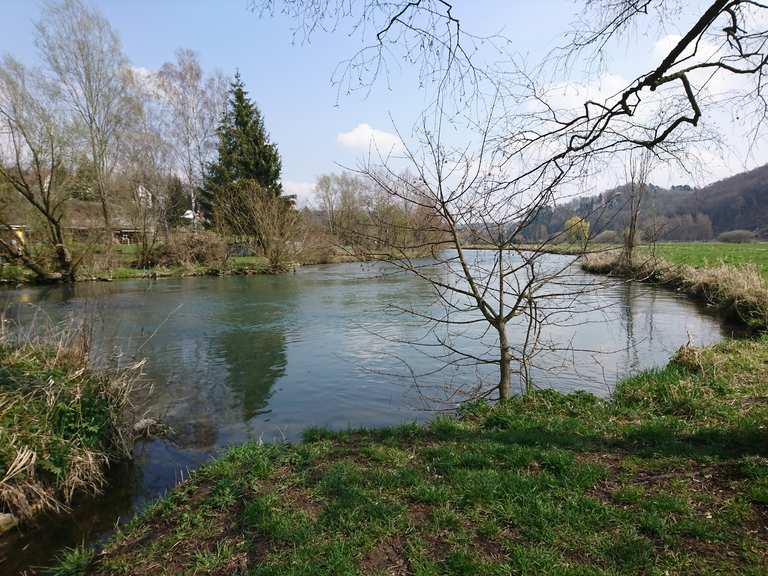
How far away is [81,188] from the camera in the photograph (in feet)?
77.8

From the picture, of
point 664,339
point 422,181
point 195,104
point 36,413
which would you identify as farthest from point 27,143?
Result: point 664,339

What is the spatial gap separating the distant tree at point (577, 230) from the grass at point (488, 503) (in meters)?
1.92

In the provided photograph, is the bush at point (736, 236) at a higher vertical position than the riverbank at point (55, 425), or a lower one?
higher

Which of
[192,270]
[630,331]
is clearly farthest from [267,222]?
[630,331]

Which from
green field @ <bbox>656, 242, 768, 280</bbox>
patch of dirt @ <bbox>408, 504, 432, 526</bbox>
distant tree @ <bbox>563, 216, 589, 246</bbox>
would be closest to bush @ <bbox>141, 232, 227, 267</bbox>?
green field @ <bbox>656, 242, 768, 280</bbox>

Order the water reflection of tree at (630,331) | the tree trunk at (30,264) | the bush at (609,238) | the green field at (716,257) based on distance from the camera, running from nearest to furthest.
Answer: the bush at (609,238)
the water reflection of tree at (630,331)
the green field at (716,257)
the tree trunk at (30,264)

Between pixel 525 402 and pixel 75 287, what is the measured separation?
22.0 meters

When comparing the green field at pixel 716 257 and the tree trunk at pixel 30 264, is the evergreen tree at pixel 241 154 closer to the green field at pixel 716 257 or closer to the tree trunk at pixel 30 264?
the tree trunk at pixel 30 264

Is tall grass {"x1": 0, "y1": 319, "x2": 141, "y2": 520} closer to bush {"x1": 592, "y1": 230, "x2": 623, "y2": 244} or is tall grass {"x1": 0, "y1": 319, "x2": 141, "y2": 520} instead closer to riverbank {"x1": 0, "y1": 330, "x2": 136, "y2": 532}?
riverbank {"x1": 0, "y1": 330, "x2": 136, "y2": 532}

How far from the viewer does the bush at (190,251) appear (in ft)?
90.8

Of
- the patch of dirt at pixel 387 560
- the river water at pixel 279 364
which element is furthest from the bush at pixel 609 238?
the patch of dirt at pixel 387 560

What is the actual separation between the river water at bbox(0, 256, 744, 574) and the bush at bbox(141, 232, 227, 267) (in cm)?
1048

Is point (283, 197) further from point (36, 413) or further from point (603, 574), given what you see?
point (603, 574)

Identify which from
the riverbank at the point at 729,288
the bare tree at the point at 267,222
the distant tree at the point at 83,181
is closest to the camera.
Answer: the riverbank at the point at 729,288
